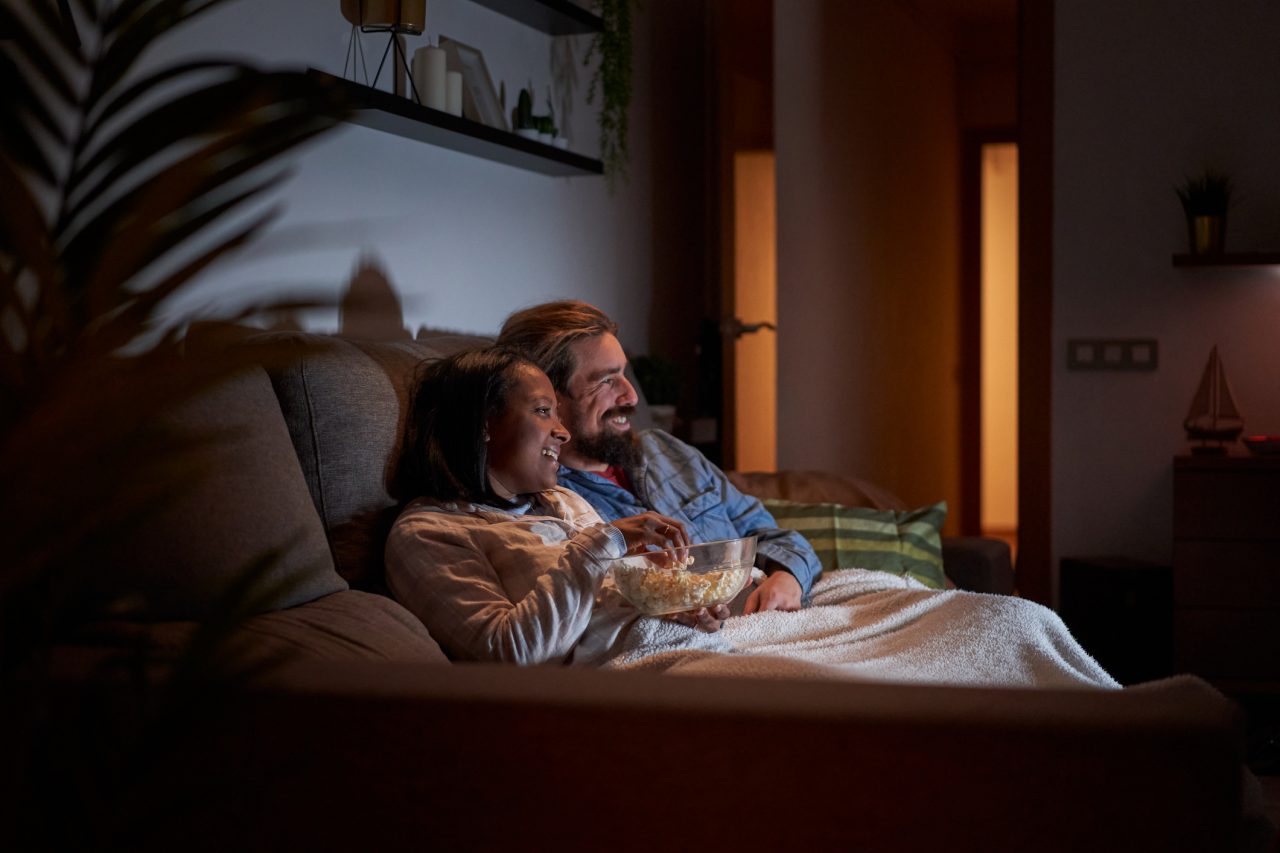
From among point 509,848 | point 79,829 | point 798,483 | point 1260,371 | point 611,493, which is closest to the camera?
point 79,829

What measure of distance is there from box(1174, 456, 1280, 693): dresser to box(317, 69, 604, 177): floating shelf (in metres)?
2.02

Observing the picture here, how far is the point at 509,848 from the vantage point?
0.97 meters

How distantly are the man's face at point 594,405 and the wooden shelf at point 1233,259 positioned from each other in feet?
7.63

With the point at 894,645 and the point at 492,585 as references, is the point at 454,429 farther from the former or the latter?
the point at 894,645

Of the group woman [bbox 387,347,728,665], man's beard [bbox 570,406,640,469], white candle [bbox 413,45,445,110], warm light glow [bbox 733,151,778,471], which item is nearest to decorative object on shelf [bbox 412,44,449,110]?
white candle [bbox 413,45,445,110]

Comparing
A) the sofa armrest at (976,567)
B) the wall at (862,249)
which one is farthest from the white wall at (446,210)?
the sofa armrest at (976,567)

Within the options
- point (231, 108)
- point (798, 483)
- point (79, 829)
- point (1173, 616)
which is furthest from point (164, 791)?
point (1173, 616)

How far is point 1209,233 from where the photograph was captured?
386 cm

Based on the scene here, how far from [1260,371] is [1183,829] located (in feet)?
11.6

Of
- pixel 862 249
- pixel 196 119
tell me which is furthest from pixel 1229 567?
pixel 196 119

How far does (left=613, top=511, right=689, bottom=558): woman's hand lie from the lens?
1.79 metres

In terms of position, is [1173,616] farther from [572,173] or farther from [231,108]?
[231,108]

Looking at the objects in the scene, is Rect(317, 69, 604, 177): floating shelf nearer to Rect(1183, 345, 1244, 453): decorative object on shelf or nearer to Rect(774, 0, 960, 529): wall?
Rect(774, 0, 960, 529): wall

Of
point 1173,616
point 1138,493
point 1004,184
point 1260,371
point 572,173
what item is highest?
point 1004,184
